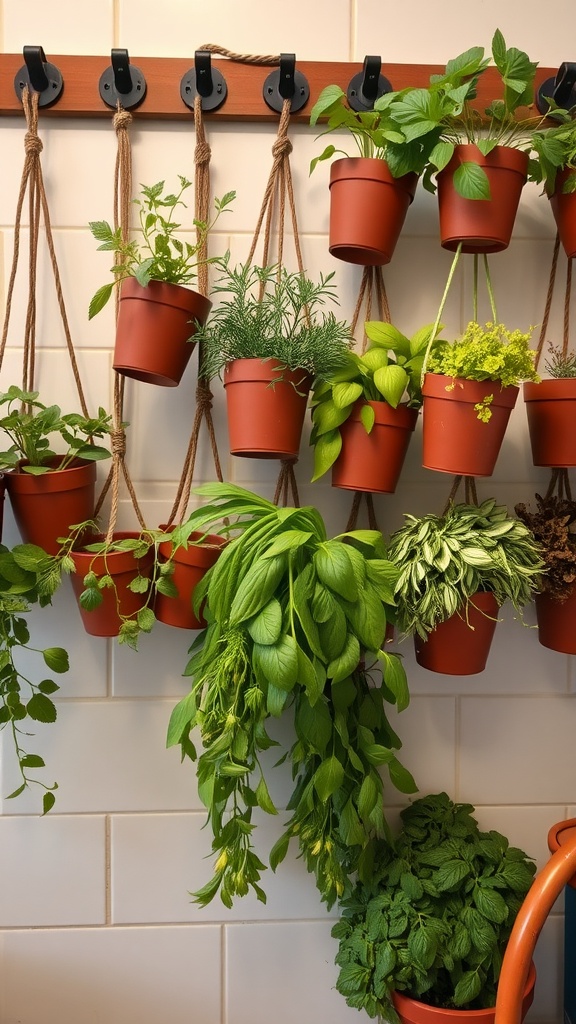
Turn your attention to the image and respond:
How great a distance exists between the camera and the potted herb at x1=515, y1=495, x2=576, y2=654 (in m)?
0.98

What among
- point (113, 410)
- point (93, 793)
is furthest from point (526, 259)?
point (93, 793)

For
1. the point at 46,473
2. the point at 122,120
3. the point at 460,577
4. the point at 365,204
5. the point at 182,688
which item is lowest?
the point at 182,688

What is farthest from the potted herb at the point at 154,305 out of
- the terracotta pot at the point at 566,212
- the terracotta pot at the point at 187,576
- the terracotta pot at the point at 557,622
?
the terracotta pot at the point at 557,622

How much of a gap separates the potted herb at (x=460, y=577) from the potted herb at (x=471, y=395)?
0.08 metres

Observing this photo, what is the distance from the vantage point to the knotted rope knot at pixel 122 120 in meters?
0.99

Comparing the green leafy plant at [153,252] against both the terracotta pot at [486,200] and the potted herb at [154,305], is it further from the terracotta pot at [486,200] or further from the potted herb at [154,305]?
the terracotta pot at [486,200]

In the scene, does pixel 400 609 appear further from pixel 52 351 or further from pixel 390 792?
pixel 52 351

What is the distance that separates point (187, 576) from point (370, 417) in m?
0.32

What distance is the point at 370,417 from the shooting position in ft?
3.02

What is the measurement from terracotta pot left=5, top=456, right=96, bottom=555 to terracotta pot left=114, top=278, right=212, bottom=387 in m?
0.16

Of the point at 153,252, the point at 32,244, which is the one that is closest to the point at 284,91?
the point at 153,252

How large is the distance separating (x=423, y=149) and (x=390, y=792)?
933 millimetres

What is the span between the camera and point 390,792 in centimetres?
109

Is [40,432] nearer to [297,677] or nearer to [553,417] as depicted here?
[297,677]
